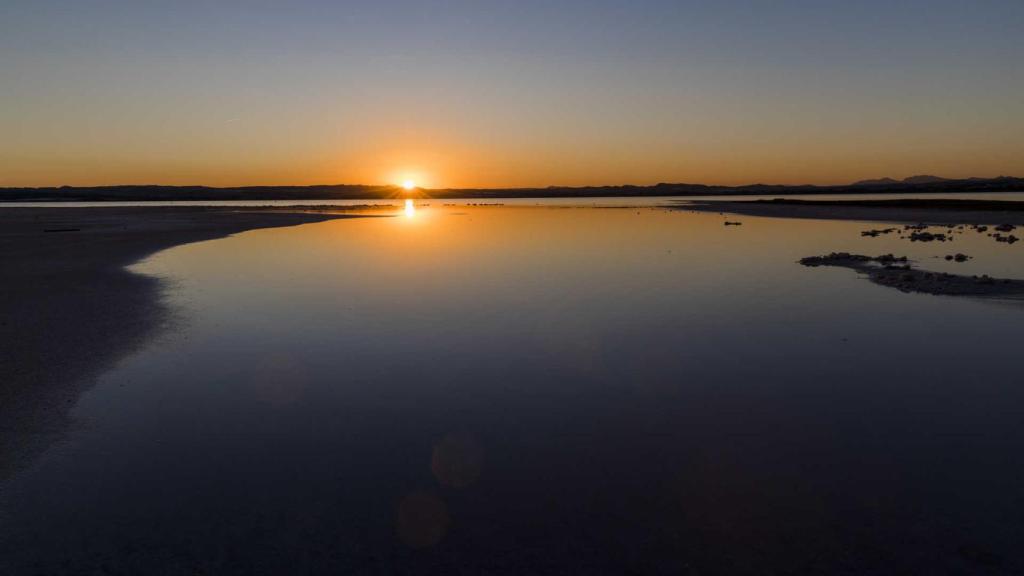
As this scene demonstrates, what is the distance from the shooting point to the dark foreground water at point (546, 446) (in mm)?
5344

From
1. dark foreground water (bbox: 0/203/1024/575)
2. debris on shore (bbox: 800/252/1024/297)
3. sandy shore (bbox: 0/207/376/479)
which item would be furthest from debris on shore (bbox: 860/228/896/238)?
sandy shore (bbox: 0/207/376/479)

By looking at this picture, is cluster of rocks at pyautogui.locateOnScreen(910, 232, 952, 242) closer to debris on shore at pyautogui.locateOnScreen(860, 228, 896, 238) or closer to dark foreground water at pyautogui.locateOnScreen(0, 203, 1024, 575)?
debris on shore at pyautogui.locateOnScreen(860, 228, 896, 238)

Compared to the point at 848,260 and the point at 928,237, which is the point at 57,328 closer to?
the point at 848,260

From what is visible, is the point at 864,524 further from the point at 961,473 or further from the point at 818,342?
the point at 818,342

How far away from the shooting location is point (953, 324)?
13539 millimetres

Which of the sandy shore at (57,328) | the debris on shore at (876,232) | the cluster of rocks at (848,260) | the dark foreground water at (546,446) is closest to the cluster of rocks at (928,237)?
the debris on shore at (876,232)

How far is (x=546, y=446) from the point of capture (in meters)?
7.45

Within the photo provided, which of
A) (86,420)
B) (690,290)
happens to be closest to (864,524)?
(86,420)

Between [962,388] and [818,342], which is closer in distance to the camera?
[962,388]

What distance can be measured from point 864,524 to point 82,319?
52.8 ft

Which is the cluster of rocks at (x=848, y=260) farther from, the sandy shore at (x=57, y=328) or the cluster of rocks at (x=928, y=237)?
the sandy shore at (x=57, y=328)

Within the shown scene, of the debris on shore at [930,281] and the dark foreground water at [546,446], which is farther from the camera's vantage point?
the debris on shore at [930,281]

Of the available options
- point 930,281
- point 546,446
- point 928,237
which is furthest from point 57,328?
point 928,237

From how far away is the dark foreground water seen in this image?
5.34 metres
